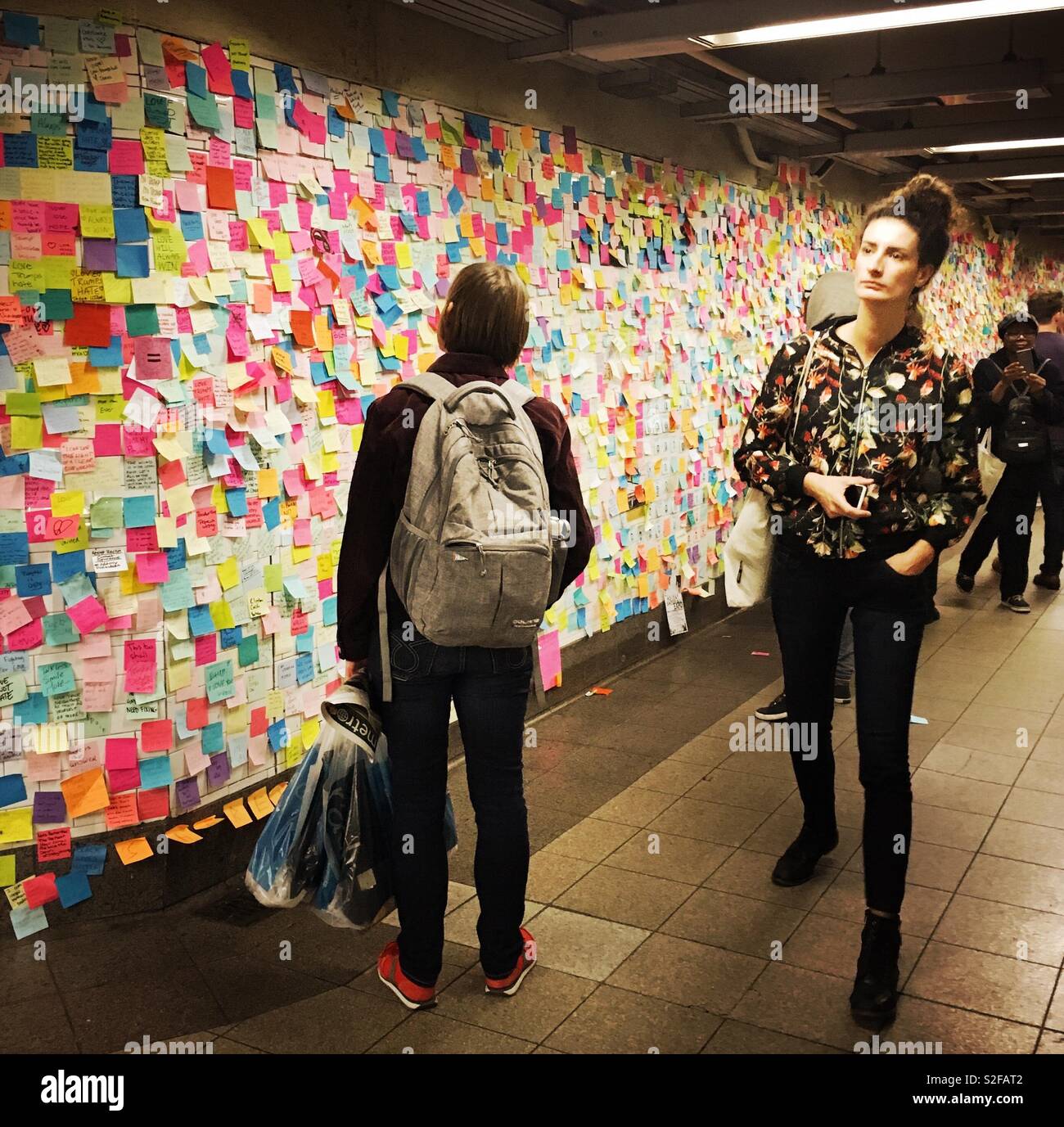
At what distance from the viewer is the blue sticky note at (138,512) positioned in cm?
303

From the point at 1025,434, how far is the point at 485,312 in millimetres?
4828

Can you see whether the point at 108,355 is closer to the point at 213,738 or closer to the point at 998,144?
the point at 213,738

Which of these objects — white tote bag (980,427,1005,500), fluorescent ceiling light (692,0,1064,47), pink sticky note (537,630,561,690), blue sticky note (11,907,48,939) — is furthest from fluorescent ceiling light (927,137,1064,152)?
blue sticky note (11,907,48,939)

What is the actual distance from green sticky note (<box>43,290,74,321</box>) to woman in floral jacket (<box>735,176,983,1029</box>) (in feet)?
5.97

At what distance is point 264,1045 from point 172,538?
4.37 ft

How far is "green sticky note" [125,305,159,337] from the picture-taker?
296cm

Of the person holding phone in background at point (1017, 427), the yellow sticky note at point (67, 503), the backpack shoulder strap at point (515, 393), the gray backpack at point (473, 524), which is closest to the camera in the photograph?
the gray backpack at point (473, 524)

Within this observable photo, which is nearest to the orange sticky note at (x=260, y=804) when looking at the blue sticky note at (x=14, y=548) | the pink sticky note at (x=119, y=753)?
the pink sticky note at (x=119, y=753)

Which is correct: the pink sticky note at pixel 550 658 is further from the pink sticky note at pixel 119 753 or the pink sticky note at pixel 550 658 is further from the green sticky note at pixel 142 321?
the green sticky note at pixel 142 321

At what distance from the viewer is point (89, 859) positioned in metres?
3.06

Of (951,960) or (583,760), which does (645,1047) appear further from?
(583,760)

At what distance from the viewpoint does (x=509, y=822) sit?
259cm

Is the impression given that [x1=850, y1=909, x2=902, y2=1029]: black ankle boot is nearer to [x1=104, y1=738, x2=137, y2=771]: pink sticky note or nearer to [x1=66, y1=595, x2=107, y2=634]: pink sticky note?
[x1=104, y1=738, x2=137, y2=771]: pink sticky note

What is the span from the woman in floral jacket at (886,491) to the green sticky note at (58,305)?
1820 millimetres
